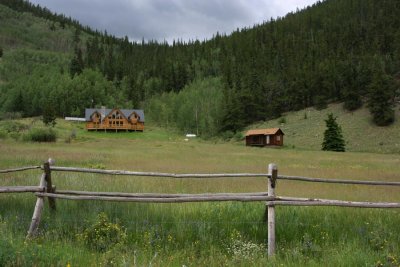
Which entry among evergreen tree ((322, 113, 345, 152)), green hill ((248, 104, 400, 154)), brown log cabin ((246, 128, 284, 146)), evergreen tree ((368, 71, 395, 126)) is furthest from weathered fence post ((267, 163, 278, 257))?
evergreen tree ((368, 71, 395, 126))

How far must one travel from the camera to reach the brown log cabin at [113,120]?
3868 inches

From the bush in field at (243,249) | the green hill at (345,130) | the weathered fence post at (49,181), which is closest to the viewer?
the bush in field at (243,249)

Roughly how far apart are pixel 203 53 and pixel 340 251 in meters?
186

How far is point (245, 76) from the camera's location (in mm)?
139375

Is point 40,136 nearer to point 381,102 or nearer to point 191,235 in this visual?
point 191,235

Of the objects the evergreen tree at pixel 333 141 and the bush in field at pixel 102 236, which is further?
the evergreen tree at pixel 333 141

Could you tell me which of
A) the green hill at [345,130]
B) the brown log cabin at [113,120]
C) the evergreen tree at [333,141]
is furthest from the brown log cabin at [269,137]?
the brown log cabin at [113,120]

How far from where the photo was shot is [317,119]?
309 feet

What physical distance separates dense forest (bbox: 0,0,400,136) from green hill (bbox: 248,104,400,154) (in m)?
2.97

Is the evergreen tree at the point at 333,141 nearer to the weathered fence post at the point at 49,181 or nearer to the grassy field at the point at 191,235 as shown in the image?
the grassy field at the point at 191,235

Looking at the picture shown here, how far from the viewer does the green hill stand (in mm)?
72250

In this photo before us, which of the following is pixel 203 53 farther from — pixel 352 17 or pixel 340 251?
pixel 340 251

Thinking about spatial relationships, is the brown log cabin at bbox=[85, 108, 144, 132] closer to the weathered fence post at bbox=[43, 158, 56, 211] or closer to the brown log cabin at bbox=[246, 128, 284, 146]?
the brown log cabin at bbox=[246, 128, 284, 146]

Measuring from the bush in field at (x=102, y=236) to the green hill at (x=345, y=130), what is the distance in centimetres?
6393
